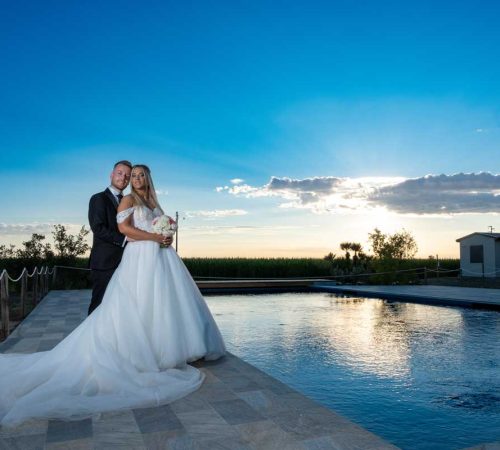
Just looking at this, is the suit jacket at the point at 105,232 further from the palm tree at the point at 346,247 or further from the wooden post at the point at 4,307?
the palm tree at the point at 346,247

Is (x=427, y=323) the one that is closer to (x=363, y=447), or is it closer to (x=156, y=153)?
(x=363, y=447)

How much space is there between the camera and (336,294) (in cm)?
1686

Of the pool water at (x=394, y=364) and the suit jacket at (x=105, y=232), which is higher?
the suit jacket at (x=105, y=232)

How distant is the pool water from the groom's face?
294 centimetres

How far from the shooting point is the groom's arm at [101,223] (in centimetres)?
443

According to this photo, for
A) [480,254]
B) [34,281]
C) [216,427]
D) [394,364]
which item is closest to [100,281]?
[216,427]

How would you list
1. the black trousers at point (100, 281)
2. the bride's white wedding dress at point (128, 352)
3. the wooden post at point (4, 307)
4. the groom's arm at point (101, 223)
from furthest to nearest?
the wooden post at point (4, 307) < the black trousers at point (100, 281) < the groom's arm at point (101, 223) < the bride's white wedding dress at point (128, 352)

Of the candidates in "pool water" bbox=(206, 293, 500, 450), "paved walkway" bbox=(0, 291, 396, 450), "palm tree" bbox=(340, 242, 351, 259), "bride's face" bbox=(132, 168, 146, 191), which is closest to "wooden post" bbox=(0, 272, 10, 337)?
"pool water" bbox=(206, 293, 500, 450)

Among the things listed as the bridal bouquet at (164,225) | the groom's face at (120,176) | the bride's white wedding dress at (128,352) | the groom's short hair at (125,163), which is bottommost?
the bride's white wedding dress at (128,352)

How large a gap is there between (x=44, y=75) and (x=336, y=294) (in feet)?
40.5

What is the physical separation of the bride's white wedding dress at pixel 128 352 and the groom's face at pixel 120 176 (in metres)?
0.49

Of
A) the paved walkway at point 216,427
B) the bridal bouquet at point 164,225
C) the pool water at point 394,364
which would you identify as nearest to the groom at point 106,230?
the bridal bouquet at point 164,225

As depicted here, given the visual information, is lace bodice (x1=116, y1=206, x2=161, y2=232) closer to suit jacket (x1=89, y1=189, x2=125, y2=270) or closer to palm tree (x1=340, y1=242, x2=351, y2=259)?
suit jacket (x1=89, y1=189, x2=125, y2=270)

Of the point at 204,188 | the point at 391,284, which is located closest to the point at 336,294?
the point at 391,284
